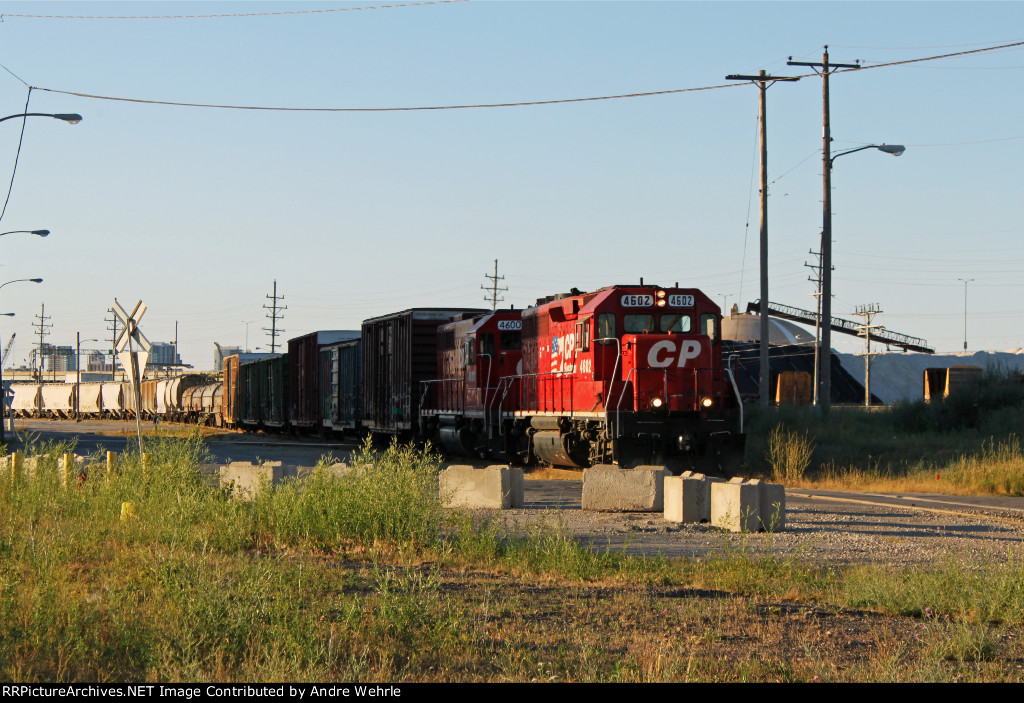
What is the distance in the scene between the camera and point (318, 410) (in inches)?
1469

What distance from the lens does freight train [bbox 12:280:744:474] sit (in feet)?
59.7

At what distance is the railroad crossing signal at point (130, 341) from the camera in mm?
15159

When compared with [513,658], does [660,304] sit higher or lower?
higher

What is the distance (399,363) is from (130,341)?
12.9 m

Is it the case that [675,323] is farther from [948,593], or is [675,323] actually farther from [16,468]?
[16,468]

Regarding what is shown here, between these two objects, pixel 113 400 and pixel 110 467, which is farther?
pixel 113 400

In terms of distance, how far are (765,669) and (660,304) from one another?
13.0 meters

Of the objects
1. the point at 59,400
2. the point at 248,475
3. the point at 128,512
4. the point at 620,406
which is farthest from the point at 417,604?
the point at 59,400

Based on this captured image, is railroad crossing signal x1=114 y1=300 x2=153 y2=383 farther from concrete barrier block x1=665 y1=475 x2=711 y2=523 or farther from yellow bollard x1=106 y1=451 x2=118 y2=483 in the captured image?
concrete barrier block x1=665 y1=475 x2=711 y2=523

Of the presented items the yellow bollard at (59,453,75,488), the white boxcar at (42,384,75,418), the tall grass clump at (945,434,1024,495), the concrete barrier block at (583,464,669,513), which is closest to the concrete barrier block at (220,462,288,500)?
the yellow bollard at (59,453,75,488)

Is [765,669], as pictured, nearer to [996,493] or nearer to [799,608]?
[799,608]

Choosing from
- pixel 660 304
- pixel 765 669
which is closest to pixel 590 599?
pixel 765 669

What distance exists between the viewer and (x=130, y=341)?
1525 cm
